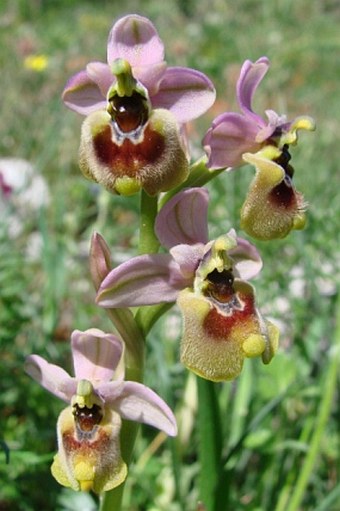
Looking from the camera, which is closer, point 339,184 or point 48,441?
point 48,441

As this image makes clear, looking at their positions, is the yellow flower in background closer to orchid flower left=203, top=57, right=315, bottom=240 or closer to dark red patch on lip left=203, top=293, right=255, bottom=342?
orchid flower left=203, top=57, right=315, bottom=240

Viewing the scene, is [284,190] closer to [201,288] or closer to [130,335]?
[201,288]

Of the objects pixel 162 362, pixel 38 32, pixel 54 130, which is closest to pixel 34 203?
pixel 54 130

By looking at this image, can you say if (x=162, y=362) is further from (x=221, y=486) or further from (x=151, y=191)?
(x=151, y=191)

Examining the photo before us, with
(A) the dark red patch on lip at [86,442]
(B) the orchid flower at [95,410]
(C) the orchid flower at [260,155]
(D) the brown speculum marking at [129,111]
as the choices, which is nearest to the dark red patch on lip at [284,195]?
(C) the orchid flower at [260,155]

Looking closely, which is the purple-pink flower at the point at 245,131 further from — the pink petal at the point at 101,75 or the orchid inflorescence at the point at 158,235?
the pink petal at the point at 101,75

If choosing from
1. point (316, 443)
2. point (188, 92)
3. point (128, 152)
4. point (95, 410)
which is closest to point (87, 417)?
point (95, 410)

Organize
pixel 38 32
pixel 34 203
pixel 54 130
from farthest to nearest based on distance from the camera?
pixel 38 32
pixel 34 203
pixel 54 130
